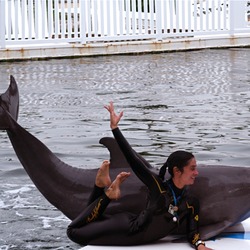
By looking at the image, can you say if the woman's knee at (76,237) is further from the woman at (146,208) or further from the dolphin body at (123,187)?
the dolphin body at (123,187)

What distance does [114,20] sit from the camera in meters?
24.0

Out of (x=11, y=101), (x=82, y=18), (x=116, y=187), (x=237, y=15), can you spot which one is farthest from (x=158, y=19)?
(x=116, y=187)

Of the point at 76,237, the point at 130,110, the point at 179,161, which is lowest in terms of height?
the point at 76,237

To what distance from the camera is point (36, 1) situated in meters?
23.1

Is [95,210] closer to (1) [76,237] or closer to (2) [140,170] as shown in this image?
(1) [76,237]

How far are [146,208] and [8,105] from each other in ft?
4.91

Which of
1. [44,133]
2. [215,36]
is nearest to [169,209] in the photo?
[44,133]

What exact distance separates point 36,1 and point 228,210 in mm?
16590

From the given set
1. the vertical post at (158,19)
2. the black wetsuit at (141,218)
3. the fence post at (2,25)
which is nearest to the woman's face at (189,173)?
the black wetsuit at (141,218)

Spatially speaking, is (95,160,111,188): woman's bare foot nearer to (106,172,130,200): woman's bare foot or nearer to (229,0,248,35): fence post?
(106,172,130,200): woman's bare foot

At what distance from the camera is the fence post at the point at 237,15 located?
25.5 m

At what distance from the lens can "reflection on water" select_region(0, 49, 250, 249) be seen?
1068 cm

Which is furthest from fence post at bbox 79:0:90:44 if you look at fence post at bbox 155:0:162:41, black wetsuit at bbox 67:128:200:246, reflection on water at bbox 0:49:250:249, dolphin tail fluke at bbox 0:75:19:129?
black wetsuit at bbox 67:128:200:246

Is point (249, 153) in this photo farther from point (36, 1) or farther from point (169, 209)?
point (36, 1)
